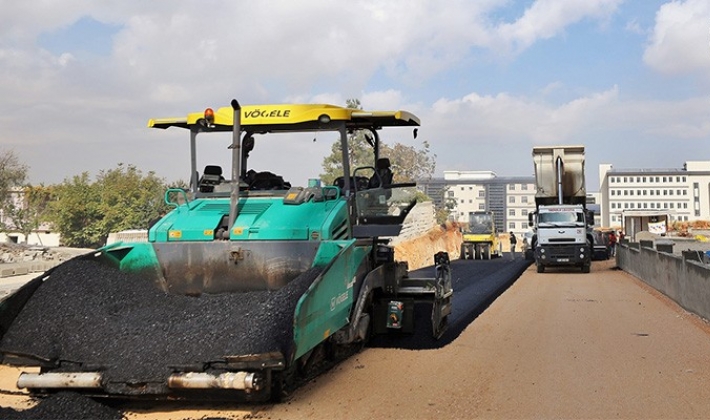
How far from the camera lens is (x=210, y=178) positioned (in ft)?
25.3

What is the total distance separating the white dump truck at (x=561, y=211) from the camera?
24.7m

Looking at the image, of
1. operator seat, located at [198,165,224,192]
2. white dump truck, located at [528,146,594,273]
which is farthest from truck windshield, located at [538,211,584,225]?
operator seat, located at [198,165,224,192]

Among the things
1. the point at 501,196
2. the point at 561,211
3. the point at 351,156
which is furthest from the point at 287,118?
the point at 501,196

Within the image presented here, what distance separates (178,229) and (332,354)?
2.07 meters

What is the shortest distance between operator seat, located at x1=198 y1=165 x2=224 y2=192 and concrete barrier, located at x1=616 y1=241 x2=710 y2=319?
27.8 feet

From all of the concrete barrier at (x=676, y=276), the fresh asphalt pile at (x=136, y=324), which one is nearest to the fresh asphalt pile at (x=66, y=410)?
the fresh asphalt pile at (x=136, y=324)

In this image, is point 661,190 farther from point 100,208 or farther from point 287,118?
point 287,118

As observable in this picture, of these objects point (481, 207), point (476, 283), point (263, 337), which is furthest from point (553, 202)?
point (481, 207)

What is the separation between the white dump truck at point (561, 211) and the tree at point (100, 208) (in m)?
25.9

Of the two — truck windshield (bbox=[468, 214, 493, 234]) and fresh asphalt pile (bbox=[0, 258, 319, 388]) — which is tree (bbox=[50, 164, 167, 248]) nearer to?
truck windshield (bbox=[468, 214, 493, 234])

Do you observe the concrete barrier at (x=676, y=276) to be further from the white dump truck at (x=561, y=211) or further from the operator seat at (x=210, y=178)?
the operator seat at (x=210, y=178)

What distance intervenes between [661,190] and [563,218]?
86.2m

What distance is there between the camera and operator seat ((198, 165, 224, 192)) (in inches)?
302

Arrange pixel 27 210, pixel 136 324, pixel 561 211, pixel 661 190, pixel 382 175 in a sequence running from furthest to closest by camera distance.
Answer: pixel 661 190 → pixel 27 210 → pixel 561 211 → pixel 382 175 → pixel 136 324
